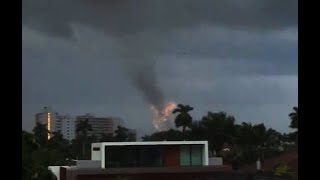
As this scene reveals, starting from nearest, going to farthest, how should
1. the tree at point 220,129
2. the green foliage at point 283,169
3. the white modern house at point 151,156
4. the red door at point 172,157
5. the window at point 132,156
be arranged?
1. the green foliage at point 283,169
2. the tree at point 220,129
3. the window at point 132,156
4. the white modern house at point 151,156
5. the red door at point 172,157

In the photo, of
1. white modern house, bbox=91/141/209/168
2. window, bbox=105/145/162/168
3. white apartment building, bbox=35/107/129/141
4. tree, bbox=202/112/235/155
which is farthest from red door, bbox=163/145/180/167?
white apartment building, bbox=35/107/129/141

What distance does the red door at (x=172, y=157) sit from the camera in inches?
340

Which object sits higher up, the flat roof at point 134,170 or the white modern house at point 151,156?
the white modern house at point 151,156

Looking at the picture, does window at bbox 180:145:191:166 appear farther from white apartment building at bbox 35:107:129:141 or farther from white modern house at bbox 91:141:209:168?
white apartment building at bbox 35:107:129:141

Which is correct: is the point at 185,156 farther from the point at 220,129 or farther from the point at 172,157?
the point at 220,129

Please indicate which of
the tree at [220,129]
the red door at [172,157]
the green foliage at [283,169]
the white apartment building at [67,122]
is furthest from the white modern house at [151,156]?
the green foliage at [283,169]

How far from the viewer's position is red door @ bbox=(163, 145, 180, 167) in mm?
8641

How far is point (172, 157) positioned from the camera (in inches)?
372

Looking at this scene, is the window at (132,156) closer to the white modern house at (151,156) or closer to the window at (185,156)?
the white modern house at (151,156)

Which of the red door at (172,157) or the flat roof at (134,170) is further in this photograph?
the red door at (172,157)

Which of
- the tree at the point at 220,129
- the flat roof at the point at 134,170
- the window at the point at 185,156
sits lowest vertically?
the flat roof at the point at 134,170
